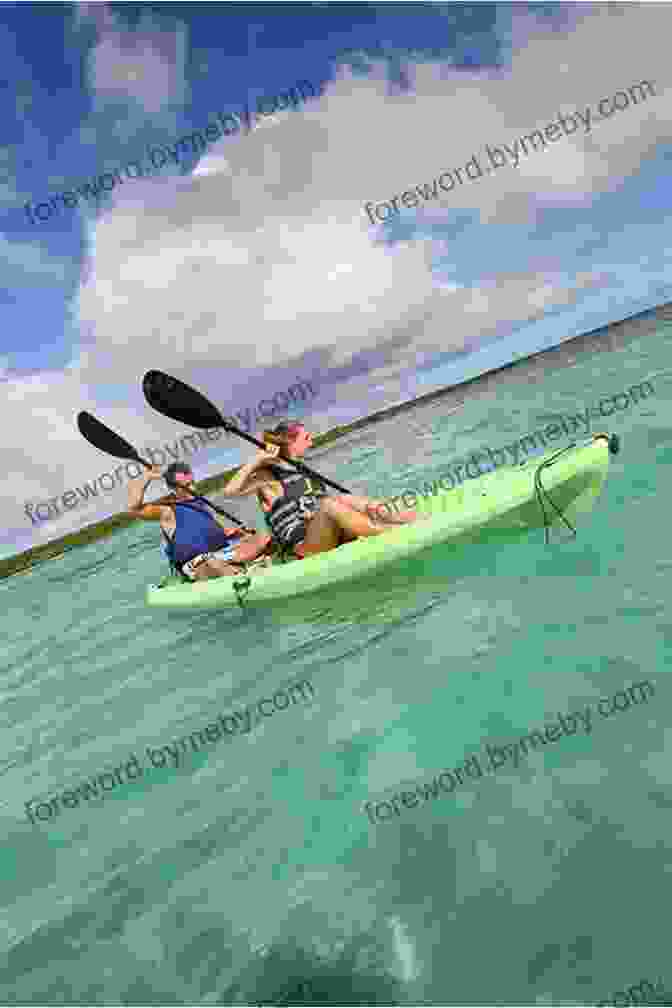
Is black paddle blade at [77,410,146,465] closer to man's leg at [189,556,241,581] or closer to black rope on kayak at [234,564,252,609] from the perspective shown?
man's leg at [189,556,241,581]

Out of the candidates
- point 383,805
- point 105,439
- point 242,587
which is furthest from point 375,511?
point 105,439

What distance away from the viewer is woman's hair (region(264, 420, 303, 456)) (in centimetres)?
973

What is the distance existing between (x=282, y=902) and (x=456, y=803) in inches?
50.7

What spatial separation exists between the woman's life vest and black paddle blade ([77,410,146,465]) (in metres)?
4.95

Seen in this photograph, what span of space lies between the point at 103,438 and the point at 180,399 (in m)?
3.74

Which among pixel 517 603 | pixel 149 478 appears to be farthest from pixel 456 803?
pixel 149 478

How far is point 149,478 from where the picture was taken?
11.8 metres

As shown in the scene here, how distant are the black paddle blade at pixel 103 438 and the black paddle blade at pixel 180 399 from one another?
8.74 feet

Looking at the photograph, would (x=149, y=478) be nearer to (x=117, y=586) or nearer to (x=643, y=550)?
(x=643, y=550)

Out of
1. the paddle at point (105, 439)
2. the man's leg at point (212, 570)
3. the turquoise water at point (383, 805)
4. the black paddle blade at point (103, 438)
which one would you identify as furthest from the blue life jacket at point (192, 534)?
the turquoise water at point (383, 805)

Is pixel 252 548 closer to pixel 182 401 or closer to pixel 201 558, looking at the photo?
pixel 201 558

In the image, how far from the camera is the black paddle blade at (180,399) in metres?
11.8

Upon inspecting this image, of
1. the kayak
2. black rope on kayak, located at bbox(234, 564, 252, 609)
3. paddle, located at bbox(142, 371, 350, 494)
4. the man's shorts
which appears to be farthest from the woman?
the man's shorts

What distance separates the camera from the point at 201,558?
1286cm
